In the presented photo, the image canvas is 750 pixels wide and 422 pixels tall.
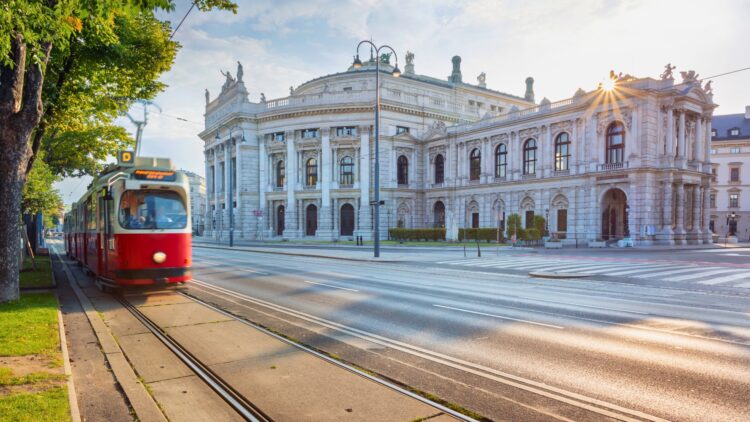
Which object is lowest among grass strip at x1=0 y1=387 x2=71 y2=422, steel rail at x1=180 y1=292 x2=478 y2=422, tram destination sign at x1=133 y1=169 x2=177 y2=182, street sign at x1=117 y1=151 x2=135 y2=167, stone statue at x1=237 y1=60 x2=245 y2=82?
steel rail at x1=180 y1=292 x2=478 y2=422

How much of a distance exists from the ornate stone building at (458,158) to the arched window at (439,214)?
296mm

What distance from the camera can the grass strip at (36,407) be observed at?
4.15 m

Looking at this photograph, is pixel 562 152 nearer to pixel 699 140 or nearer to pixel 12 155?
pixel 699 140

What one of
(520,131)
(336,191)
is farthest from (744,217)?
(336,191)

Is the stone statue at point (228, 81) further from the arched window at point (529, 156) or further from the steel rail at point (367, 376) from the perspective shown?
the steel rail at point (367, 376)

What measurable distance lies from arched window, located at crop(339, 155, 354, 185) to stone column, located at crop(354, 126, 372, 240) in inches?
71.1

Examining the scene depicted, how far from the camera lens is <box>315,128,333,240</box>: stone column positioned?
56281mm

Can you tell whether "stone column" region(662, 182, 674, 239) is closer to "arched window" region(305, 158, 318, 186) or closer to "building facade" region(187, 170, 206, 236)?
"arched window" region(305, 158, 318, 186)

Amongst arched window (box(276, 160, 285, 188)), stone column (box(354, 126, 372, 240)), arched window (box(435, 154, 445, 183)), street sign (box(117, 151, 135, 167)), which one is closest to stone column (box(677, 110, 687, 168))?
arched window (box(435, 154, 445, 183))

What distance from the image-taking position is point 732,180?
69.1 m

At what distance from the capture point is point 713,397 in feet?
16.4

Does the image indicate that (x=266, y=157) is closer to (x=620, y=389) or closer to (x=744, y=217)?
(x=620, y=389)

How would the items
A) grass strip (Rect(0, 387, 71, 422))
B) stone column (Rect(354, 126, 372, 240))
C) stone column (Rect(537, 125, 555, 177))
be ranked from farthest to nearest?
stone column (Rect(354, 126, 372, 240)), stone column (Rect(537, 125, 555, 177)), grass strip (Rect(0, 387, 71, 422))

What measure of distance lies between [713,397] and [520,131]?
1816 inches
